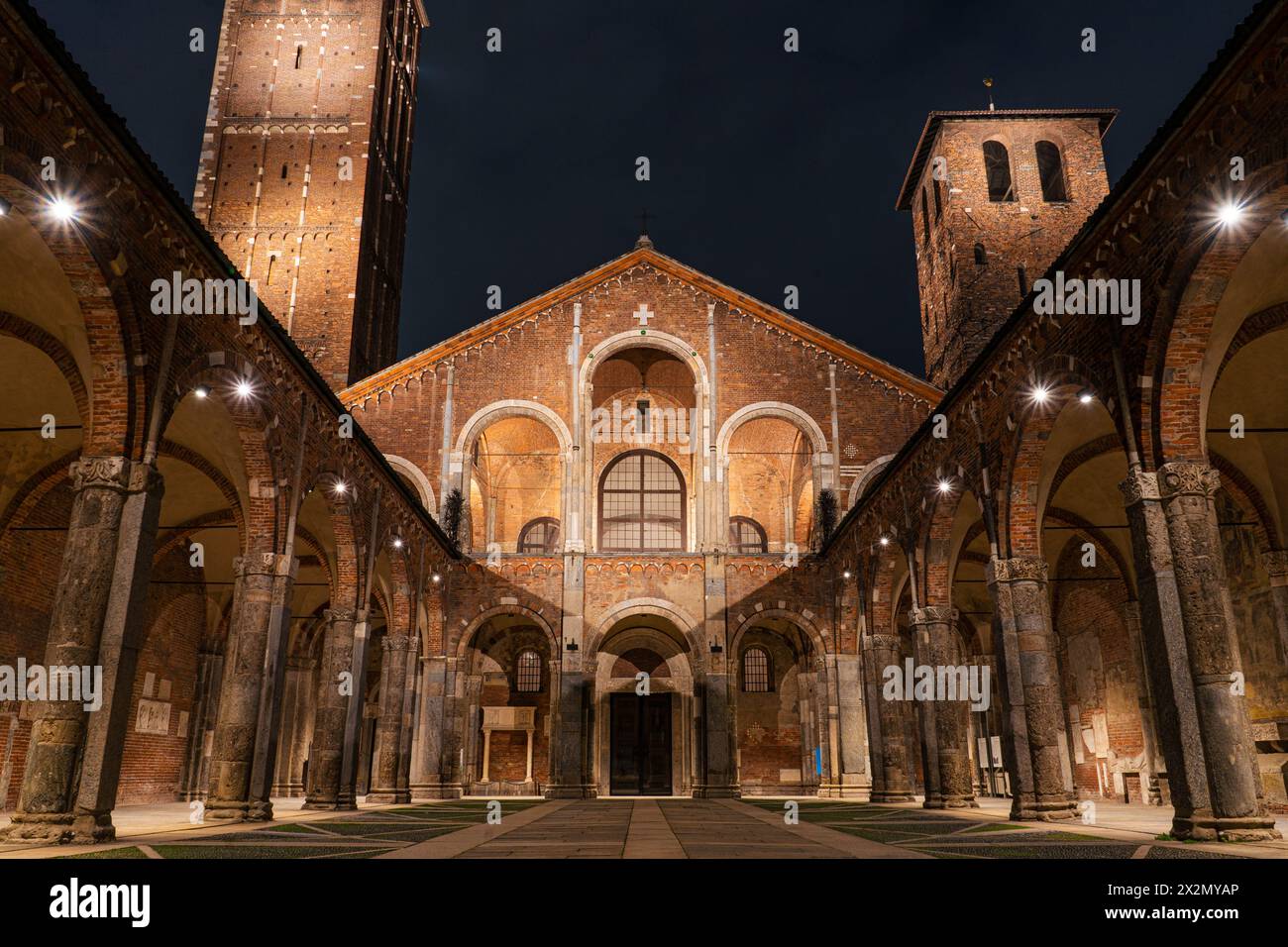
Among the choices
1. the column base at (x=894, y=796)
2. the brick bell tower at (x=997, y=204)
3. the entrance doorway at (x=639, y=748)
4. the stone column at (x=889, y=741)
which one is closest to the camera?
the column base at (x=894, y=796)

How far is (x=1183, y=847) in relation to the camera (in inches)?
274

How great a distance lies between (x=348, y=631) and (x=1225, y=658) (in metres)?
12.5

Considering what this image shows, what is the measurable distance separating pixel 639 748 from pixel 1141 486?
1954cm

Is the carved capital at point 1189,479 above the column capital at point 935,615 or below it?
above

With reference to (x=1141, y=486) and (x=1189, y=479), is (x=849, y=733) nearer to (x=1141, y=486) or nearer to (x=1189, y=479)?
(x=1141, y=486)

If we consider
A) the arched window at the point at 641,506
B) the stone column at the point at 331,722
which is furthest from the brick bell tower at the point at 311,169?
the stone column at the point at 331,722

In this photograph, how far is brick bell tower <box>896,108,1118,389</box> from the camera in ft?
89.8

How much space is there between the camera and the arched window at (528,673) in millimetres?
26516

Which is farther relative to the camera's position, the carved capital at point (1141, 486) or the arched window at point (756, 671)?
the arched window at point (756, 671)

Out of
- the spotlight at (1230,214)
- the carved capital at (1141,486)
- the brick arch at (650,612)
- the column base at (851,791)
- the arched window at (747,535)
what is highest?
the arched window at (747,535)

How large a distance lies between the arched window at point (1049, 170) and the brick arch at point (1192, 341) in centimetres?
2302

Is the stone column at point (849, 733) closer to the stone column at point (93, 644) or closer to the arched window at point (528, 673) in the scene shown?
the arched window at point (528, 673)
